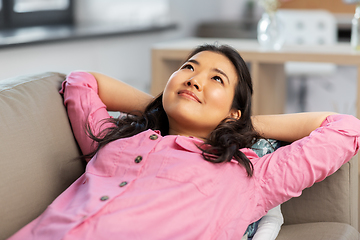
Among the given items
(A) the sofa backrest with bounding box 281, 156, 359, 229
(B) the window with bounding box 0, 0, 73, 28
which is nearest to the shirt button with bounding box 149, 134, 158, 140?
(A) the sofa backrest with bounding box 281, 156, 359, 229

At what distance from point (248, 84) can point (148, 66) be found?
256 centimetres

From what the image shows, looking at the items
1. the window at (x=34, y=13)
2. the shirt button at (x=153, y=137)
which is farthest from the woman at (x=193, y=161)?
the window at (x=34, y=13)

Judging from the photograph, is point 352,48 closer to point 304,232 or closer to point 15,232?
point 304,232

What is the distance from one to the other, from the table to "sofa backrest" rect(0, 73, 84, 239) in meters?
1.26

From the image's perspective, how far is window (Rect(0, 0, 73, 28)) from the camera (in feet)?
9.05

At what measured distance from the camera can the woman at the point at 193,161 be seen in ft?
3.25

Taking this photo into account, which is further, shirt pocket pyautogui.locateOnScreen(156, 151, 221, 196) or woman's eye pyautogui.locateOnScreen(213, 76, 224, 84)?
woman's eye pyautogui.locateOnScreen(213, 76, 224, 84)

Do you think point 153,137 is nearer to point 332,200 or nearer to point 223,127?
point 223,127

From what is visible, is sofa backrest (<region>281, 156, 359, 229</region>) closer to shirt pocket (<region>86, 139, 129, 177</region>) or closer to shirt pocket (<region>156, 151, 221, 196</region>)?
shirt pocket (<region>156, 151, 221, 196</region>)

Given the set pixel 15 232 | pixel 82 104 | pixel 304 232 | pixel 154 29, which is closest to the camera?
pixel 15 232

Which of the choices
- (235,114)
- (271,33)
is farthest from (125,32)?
(235,114)

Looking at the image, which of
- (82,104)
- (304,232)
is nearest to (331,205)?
(304,232)

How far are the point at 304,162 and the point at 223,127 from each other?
226mm

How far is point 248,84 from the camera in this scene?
4.12ft
